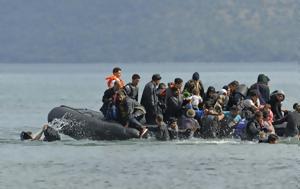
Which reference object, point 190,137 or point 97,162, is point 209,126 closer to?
point 190,137

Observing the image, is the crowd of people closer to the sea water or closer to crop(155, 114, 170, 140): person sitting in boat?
crop(155, 114, 170, 140): person sitting in boat

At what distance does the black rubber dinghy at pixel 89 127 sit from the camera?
39062 mm

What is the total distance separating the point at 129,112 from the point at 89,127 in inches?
67.8

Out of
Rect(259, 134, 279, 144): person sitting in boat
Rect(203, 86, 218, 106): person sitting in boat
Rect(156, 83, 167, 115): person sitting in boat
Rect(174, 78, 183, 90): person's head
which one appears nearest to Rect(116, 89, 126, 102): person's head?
Rect(174, 78, 183, 90): person's head

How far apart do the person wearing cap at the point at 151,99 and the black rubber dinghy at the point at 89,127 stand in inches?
42.6

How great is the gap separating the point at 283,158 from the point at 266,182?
442 cm

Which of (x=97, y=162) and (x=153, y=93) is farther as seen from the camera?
(x=153, y=93)

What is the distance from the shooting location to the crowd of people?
38.5 m

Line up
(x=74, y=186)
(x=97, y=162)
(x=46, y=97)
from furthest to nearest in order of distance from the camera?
(x=46, y=97) → (x=97, y=162) → (x=74, y=186)

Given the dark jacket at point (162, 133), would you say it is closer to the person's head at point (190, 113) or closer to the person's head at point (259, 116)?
the person's head at point (190, 113)

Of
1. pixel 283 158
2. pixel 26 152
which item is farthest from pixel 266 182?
pixel 26 152

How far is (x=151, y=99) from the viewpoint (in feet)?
129

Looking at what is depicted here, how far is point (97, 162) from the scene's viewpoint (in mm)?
36312

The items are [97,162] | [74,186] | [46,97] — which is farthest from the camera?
[46,97]
